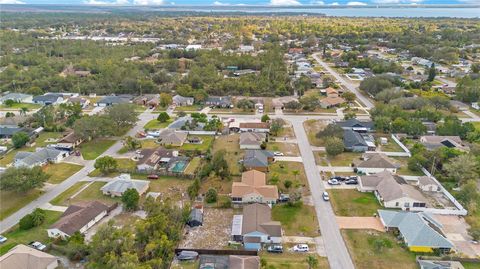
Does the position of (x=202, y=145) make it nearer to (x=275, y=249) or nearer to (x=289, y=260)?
(x=275, y=249)

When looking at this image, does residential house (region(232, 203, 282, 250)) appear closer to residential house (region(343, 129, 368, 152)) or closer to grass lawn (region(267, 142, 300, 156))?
grass lawn (region(267, 142, 300, 156))

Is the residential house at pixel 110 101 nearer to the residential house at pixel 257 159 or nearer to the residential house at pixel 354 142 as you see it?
the residential house at pixel 257 159

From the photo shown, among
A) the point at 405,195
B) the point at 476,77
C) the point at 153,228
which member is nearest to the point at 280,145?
the point at 405,195

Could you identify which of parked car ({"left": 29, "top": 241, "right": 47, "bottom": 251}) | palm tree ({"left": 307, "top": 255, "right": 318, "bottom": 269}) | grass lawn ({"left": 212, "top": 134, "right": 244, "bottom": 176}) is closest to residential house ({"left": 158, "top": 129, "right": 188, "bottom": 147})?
grass lawn ({"left": 212, "top": 134, "right": 244, "bottom": 176})

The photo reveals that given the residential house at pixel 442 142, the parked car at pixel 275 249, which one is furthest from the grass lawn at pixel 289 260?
the residential house at pixel 442 142

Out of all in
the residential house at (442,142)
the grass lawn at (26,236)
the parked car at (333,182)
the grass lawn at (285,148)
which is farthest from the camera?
the grass lawn at (285,148)

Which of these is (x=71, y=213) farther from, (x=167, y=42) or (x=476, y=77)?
(x=167, y=42)
